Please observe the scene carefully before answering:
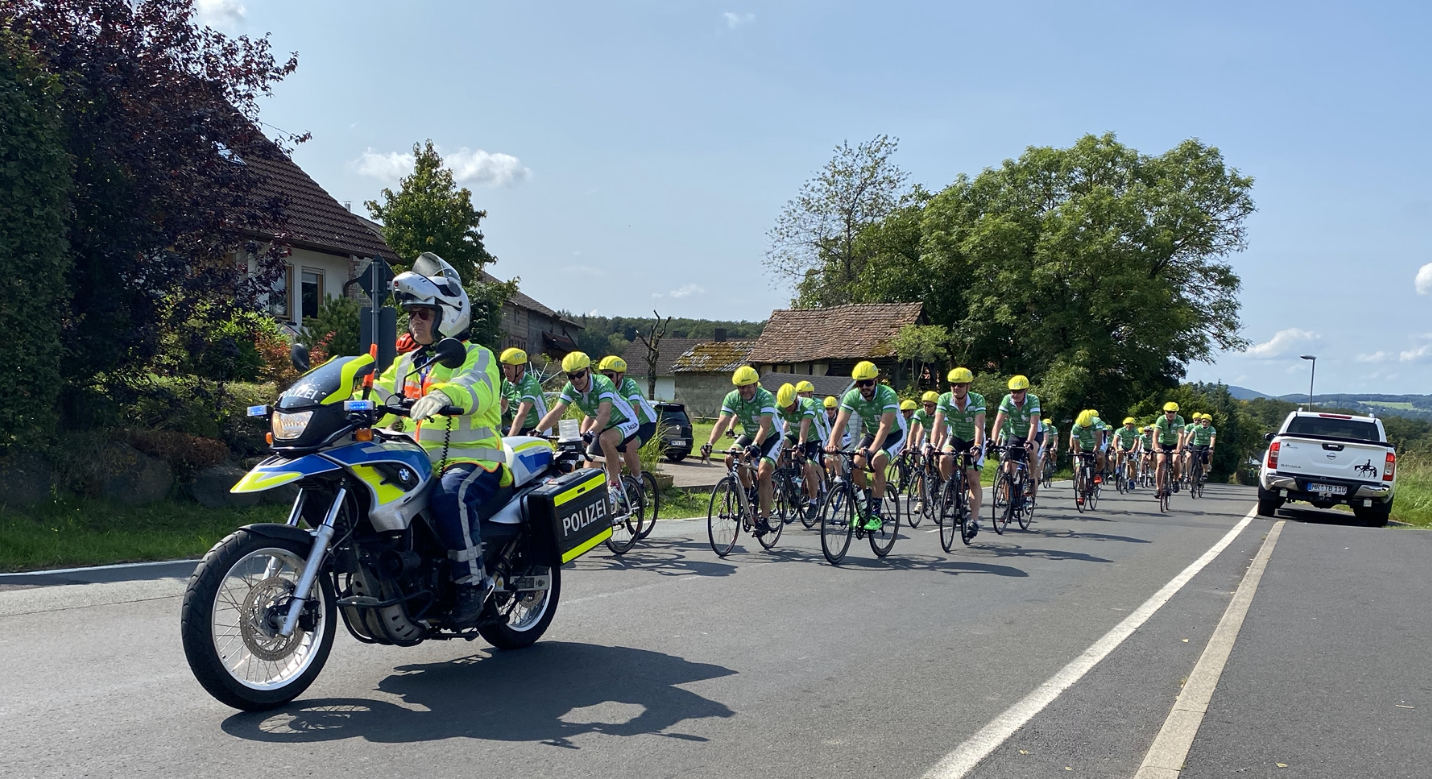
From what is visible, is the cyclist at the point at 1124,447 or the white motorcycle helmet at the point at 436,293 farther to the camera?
the cyclist at the point at 1124,447

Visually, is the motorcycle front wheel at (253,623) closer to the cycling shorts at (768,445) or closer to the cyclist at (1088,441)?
the cycling shorts at (768,445)

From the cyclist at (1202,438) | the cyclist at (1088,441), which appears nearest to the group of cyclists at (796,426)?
the cyclist at (1088,441)

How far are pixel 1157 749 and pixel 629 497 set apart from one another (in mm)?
7245

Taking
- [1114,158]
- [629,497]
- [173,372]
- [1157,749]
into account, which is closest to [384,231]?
[173,372]

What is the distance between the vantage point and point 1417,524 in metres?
21.2

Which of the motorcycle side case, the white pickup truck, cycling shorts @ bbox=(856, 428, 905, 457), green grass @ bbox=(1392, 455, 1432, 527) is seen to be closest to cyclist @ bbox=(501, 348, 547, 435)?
cycling shorts @ bbox=(856, 428, 905, 457)

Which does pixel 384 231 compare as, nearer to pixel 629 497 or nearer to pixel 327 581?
pixel 629 497

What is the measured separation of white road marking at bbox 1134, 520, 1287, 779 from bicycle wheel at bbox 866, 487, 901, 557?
10.8 feet

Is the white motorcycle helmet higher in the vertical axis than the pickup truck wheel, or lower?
higher

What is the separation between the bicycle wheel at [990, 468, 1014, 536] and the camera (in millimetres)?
14102

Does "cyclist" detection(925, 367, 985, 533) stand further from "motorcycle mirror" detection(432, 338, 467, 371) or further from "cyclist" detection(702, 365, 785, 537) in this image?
"motorcycle mirror" detection(432, 338, 467, 371)

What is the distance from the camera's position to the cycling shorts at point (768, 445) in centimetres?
1136

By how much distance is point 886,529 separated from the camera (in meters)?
10.9

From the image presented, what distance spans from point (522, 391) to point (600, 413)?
1.18m
